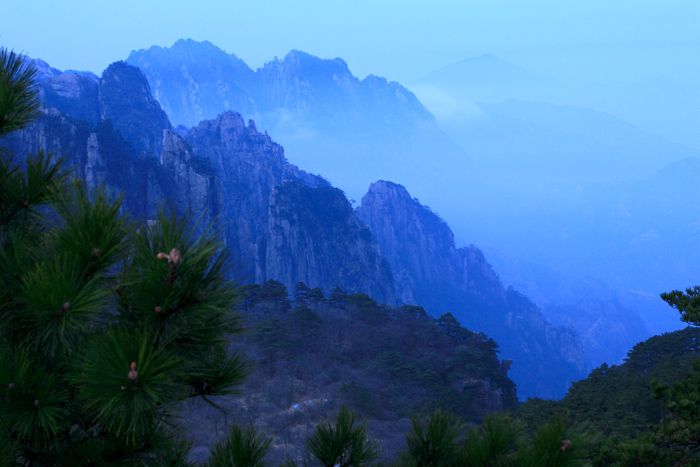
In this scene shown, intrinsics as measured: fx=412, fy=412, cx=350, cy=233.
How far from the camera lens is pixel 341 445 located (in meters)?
3.27

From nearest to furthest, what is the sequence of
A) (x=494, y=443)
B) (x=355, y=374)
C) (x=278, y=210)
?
(x=494, y=443)
(x=355, y=374)
(x=278, y=210)

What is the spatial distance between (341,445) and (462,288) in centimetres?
11597

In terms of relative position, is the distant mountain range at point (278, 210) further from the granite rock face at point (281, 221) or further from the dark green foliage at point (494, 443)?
the dark green foliage at point (494, 443)

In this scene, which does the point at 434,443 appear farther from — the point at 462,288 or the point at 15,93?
the point at 462,288

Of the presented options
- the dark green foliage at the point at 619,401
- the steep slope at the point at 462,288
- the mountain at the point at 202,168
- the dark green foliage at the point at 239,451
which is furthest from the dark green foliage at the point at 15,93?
the steep slope at the point at 462,288

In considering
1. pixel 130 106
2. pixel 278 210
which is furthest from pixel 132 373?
pixel 130 106

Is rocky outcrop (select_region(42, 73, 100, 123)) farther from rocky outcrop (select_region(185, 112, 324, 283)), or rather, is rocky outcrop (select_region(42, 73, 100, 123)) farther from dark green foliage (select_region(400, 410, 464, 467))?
dark green foliage (select_region(400, 410, 464, 467))

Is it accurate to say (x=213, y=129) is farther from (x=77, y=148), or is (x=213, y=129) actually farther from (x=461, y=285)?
(x=461, y=285)

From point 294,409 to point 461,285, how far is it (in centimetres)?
9648

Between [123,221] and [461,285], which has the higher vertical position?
[461,285]

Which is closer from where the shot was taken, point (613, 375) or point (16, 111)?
point (16, 111)

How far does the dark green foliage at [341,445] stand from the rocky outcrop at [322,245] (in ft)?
225

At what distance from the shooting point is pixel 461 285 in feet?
376

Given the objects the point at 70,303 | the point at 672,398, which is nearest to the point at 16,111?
the point at 70,303
